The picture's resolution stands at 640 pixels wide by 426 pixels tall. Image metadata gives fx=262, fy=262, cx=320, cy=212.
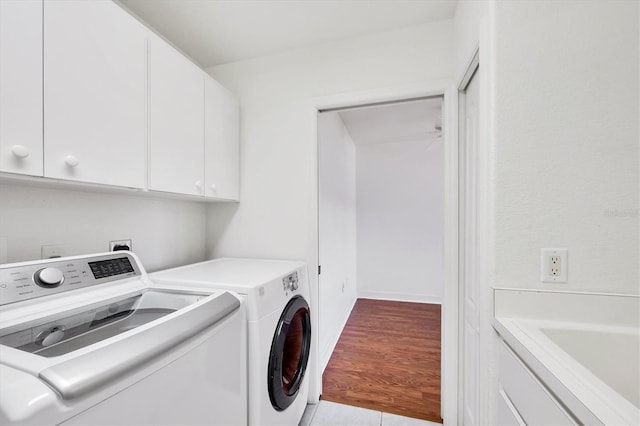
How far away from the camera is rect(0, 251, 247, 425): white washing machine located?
0.51 m

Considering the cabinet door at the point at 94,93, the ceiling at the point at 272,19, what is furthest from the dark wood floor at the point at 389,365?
the ceiling at the point at 272,19

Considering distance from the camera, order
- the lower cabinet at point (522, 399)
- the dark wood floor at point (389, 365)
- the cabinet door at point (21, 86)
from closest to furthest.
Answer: the lower cabinet at point (522, 399), the cabinet door at point (21, 86), the dark wood floor at point (389, 365)

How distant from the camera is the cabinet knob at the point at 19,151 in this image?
2.54 ft

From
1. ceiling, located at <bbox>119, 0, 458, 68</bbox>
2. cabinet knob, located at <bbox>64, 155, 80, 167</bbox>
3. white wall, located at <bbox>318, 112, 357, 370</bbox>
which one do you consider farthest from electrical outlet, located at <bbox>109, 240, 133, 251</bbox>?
ceiling, located at <bbox>119, 0, 458, 68</bbox>

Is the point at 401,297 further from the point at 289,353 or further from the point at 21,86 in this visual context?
the point at 21,86

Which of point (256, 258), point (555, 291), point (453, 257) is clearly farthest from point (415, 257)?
point (555, 291)

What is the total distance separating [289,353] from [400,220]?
9.74ft

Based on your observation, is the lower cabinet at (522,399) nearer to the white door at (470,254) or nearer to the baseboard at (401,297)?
the white door at (470,254)

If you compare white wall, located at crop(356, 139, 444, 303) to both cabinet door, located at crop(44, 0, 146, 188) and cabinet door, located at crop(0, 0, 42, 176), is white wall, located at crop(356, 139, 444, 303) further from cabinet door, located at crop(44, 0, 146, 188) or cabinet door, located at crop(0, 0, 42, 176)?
cabinet door, located at crop(0, 0, 42, 176)

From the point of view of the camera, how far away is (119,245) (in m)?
1.38

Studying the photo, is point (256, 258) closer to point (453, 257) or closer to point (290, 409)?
point (290, 409)

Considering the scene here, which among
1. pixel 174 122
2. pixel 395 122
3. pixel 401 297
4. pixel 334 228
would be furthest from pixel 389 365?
pixel 395 122

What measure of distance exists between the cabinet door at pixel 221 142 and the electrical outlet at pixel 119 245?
487 mm

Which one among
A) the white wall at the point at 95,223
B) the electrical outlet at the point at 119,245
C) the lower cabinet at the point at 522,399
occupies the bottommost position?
the lower cabinet at the point at 522,399
